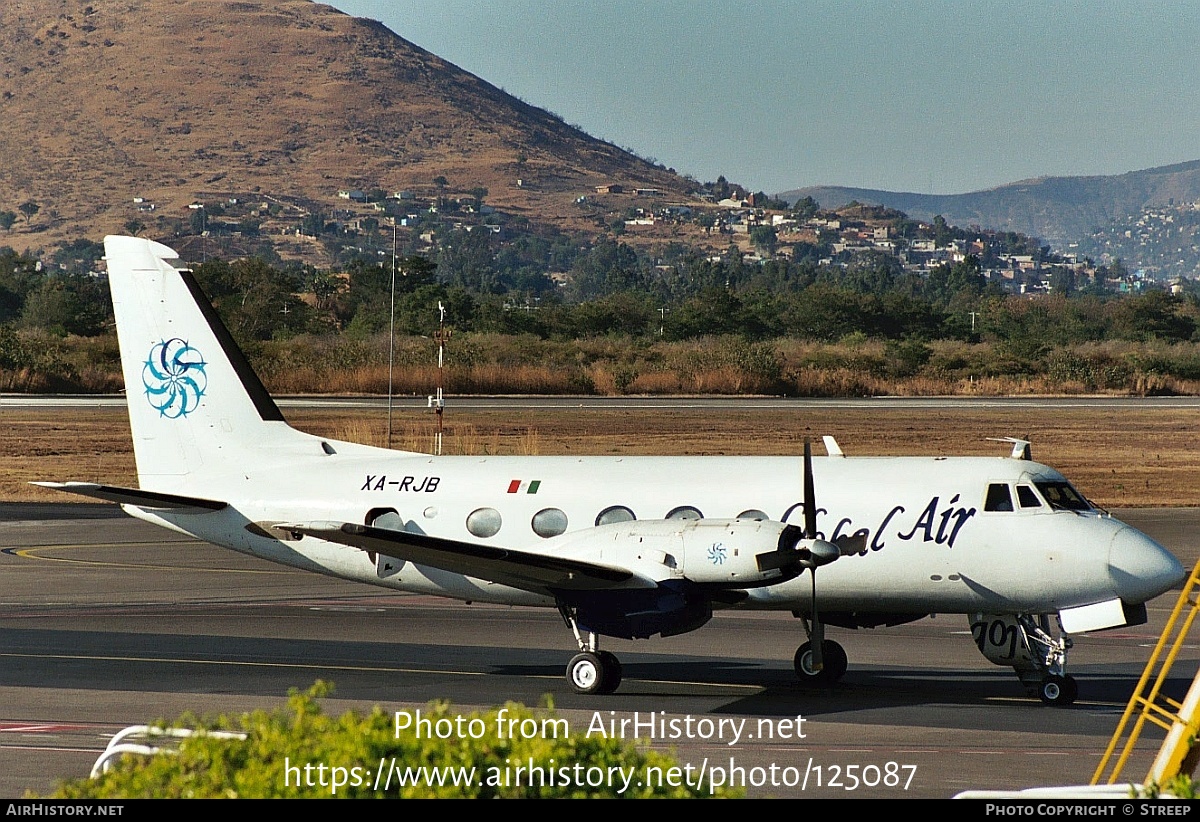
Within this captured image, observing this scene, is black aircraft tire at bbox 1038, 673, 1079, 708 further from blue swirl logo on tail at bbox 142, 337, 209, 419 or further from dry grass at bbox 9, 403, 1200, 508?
dry grass at bbox 9, 403, 1200, 508

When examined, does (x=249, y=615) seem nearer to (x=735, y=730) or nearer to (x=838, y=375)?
(x=735, y=730)

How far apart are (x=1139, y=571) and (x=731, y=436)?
43.6 meters

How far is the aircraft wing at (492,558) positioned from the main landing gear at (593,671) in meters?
0.90

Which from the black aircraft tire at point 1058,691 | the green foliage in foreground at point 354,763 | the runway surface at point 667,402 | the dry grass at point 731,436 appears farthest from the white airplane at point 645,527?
the runway surface at point 667,402

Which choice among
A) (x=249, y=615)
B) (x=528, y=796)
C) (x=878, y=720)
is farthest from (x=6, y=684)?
(x=528, y=796)

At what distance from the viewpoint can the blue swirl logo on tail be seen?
2245 centimetres

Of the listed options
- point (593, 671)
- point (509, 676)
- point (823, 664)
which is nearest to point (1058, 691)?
point (823, 664)

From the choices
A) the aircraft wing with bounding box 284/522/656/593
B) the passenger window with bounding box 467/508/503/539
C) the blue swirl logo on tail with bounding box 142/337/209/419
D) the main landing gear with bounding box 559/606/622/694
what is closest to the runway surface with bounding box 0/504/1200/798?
the main landing gear with bounding box 559/606/622/694

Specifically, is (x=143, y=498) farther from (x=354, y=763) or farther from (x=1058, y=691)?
(x=354, y=763)

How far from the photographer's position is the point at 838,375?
8944 centimetres

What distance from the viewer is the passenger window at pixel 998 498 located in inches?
736

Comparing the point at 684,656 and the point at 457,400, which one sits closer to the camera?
the point at 684,656

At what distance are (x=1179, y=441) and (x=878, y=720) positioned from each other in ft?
168

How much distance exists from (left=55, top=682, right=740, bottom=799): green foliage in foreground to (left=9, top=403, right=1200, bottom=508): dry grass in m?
41.4
